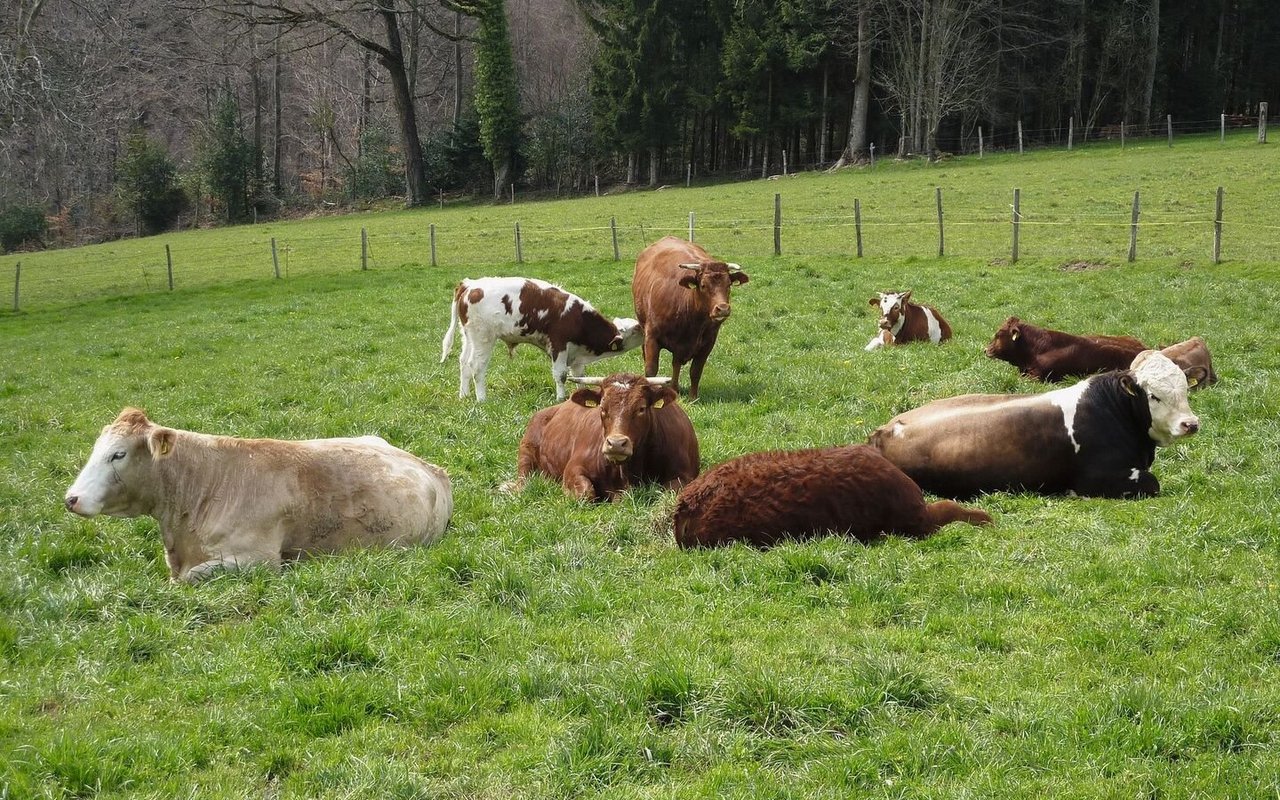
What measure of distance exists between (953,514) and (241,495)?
508 cm

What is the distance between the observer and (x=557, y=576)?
6820 millimetres

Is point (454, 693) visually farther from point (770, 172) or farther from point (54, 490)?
point (770, 172)

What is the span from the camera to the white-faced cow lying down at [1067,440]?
848cm

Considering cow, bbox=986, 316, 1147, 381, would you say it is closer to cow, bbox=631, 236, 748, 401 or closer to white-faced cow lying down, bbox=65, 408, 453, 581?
cow, bbox=631, 236, 748, 401

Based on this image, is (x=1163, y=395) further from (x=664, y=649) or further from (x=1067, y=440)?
(x=664, y=649)

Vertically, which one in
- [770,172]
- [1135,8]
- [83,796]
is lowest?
[83,796]

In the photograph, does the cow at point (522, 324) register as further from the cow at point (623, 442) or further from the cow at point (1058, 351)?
the cow at point (1058, 351)

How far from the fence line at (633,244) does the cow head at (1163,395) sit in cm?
1541

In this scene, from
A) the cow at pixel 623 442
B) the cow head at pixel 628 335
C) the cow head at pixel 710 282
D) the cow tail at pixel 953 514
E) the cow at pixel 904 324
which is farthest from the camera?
the cow at pixel 904 324

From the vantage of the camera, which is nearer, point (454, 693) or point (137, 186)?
point (454, 693)

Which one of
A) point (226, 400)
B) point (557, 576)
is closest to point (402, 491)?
point (557, 576)

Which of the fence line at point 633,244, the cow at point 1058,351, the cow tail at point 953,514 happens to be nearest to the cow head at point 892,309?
the cow at point 1058,351

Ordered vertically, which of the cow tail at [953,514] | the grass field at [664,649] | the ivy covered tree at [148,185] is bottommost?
the grass field at [664,649]

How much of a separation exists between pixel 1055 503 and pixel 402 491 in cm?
504
